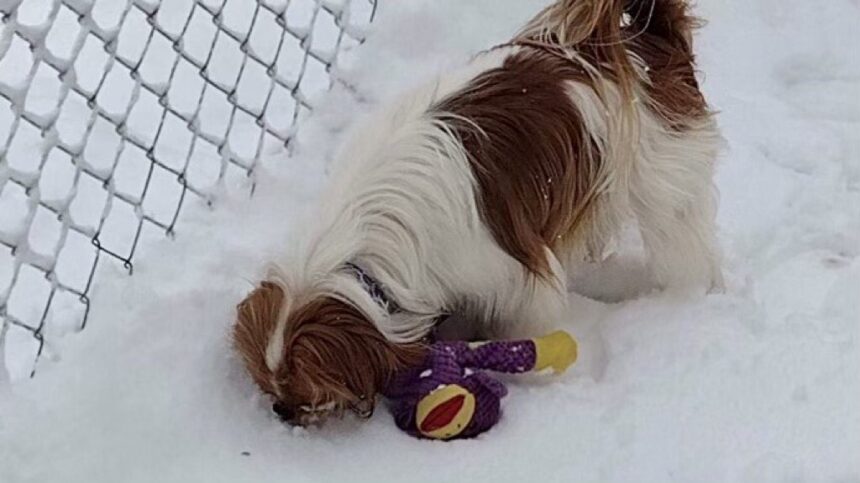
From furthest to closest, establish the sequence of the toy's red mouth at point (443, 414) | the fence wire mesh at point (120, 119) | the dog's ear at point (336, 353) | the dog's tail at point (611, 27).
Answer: the fence wire mesh at point (120, 119)
the dog's tail at point (611, 27)
the toy's red mouth at point (443, 414)
the dog's ear at point (336, 353)

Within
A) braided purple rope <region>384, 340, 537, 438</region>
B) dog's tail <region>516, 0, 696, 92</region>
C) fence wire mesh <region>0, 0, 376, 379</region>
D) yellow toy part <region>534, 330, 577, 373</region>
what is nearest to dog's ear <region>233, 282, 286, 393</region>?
braided purple rope <region>384, 340, 537, 438</region>

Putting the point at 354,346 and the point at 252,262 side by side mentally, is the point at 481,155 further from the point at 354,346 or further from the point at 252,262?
the point at 252,262

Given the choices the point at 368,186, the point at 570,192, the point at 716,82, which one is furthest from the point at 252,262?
the point at 716,82

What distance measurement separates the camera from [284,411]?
2584 mm

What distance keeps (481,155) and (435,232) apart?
0.61 feet

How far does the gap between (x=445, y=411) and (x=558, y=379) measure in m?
0.33

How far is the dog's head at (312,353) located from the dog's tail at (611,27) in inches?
28.9

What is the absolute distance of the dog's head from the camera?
2484mm

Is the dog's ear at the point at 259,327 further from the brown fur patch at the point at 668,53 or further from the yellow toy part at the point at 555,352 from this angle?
the brown fur patch at the point at 668,53

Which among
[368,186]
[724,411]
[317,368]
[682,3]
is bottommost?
[317,368]

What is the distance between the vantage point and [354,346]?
2518 mm

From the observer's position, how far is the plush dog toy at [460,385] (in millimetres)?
2596

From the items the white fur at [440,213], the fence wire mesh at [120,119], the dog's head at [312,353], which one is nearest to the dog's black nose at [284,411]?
the dog's head at [312,353]

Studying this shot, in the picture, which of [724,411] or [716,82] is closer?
[724,411]
